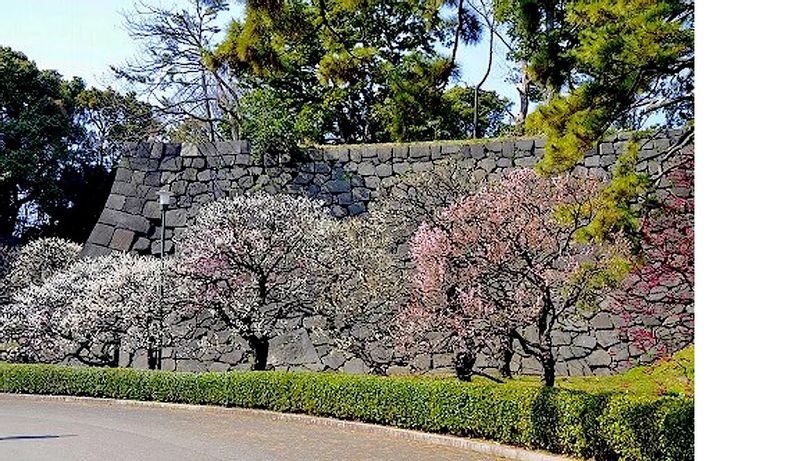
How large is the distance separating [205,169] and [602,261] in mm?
8608

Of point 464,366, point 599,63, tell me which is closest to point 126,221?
point 464,366

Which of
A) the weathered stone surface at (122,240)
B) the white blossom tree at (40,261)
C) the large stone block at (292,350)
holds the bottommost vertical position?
the large stone block at (292,350)

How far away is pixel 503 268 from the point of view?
916 centimetres

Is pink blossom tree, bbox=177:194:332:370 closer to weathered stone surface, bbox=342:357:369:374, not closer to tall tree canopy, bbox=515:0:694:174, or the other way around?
weathered stone surface, bbox=342:357:369:374

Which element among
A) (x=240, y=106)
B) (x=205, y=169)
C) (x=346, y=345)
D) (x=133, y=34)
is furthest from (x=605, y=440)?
(x=133, y=34)

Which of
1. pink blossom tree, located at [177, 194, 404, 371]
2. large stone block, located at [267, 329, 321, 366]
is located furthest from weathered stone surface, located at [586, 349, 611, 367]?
large stone block, located at [267, 329, 321, 366]

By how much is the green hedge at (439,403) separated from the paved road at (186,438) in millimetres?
284

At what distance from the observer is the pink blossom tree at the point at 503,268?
9047 mm

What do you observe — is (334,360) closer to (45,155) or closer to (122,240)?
(122,240)

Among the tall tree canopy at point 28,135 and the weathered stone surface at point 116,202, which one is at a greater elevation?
the tall tree canopy at point 28,135

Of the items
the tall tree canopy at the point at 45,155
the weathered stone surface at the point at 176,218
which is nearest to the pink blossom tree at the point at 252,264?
the weathered stone surface at the point at 176,218

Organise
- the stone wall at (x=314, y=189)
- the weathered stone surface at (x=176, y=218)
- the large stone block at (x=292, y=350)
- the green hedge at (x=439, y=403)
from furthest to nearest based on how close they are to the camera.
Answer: the weathered stone surface at (x=176, y=218)
the large stone block at (x=292, y=350)
the stone wall at (x=314, y=189)
the green hedge at (x=439, y=403)

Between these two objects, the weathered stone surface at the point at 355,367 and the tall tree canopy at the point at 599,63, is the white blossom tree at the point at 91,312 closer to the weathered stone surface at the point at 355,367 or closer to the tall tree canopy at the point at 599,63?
the weathered stone surface at the point at 355,367
